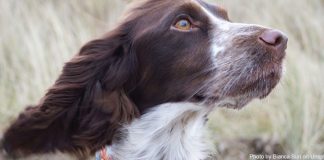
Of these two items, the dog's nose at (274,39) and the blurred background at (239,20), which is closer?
the dog's nose at (274,39)

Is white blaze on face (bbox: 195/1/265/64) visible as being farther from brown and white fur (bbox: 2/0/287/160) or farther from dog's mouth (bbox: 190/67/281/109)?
dog's mouth (bbox: 190/67/281/109)

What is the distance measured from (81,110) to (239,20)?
455cm

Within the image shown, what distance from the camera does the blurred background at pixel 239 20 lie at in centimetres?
602

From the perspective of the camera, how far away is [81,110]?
361 centimetres

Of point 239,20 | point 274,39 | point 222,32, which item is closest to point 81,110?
point 222,32

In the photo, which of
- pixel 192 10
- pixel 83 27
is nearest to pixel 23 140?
pixel 192 10

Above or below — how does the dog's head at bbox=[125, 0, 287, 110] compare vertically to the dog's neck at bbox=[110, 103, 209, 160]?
→ above

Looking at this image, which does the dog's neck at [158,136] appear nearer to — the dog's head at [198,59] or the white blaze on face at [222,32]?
the dog's head at [198,59]

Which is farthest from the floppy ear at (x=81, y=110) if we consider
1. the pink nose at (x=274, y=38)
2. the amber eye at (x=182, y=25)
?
the pink nose at (x=274, y=38)

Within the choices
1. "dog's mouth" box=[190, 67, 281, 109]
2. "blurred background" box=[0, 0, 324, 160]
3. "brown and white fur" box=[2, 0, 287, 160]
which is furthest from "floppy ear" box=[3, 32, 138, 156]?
"blurred background" box=[0, 0, 324, 160]

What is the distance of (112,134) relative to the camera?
370 centimetres

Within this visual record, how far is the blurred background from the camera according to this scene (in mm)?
6023

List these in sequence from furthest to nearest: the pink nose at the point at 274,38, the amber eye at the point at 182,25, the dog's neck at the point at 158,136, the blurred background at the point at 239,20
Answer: the blurred background at the point at 239,20 < the dog's neck at the point at 158,136 < the amber eye at the point at 182,25 < the pink nose at the point at 274,38

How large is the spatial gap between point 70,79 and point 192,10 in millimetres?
665
